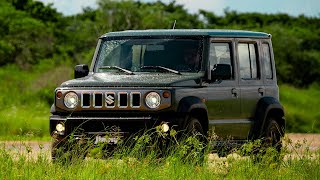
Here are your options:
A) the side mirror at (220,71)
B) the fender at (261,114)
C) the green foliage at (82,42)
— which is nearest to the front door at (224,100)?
the side mirror at (220,71)

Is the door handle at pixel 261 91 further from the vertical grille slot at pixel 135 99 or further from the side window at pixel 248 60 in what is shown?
the vertical grille slot at pixel 135 99

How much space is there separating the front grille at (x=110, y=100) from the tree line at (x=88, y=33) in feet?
125

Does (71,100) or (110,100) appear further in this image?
(71,100)

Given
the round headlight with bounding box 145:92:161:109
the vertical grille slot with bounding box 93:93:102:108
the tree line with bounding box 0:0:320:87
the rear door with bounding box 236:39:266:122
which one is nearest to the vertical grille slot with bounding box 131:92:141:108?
the round headlight with bounding box 145:92:161:109

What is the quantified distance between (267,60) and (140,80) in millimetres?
3285

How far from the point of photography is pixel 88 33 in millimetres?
Answer: 62719

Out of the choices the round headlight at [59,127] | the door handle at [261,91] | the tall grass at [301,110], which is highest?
the door handle at [261,91]

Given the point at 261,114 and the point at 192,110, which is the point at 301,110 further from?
the point at 192,110

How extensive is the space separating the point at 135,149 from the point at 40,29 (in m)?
50.9

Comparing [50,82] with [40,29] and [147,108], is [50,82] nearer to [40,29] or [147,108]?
[40,29]

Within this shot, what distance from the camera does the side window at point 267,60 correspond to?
17375 mm

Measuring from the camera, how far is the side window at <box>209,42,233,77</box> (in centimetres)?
1588

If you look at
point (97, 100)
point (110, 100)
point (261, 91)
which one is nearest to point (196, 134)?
point (110, 100)

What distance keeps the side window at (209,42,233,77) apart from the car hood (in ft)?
1.53
